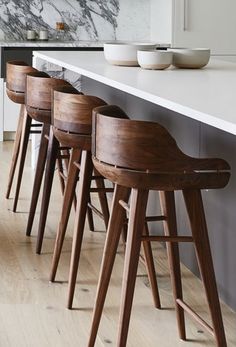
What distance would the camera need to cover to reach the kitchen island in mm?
3133

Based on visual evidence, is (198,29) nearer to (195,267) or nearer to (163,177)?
(195,267)

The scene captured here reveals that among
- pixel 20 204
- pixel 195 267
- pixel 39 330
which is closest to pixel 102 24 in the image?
pixel 20 204

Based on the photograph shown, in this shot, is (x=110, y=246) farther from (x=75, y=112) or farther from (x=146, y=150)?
(x=75, y=112)

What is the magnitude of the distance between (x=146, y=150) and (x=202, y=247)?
440 mm

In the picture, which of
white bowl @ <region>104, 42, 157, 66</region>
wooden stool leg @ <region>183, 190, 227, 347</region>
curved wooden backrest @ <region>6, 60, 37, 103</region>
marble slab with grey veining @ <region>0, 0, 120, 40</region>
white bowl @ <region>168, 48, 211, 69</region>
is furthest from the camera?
marble slab with grey veining @ <region>0, 0, 120, 40</region>

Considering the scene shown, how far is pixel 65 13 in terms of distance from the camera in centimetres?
849

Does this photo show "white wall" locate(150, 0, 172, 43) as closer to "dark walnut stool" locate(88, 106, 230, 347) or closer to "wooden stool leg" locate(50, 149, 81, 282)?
"wooden stool leg" locate(50, 149, 81, 282)

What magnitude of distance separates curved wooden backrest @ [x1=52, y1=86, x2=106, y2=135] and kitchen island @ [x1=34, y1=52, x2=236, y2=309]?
179 millimetres

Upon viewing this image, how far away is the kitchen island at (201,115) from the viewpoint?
123 inches

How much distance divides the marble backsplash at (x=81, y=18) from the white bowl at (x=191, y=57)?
13.3 ft

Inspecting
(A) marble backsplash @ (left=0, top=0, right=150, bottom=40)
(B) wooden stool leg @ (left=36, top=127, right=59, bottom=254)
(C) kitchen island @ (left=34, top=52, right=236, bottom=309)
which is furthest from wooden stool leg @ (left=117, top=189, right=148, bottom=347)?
(A) marble backsplash @ (left=0, top=0, right=150, bottom=40)

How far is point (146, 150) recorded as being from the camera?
117 inches

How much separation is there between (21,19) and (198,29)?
71.2 inches

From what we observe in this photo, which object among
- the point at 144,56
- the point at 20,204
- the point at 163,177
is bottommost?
the point at 20,204
